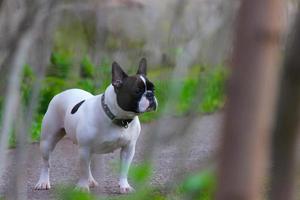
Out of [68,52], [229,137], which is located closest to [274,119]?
[229,137]

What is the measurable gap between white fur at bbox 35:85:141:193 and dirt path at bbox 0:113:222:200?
11 centimetres

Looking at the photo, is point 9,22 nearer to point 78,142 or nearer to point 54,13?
point 54,13

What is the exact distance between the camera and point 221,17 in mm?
2785

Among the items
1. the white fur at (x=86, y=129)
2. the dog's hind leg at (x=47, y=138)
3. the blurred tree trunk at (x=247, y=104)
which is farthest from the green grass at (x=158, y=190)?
the dog's hind leg at (x=47, y=138)

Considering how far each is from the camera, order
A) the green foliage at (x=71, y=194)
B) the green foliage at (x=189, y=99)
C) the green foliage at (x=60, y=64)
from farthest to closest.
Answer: the green foliage at (x=60, y=64) → the green foliage at (x=71, y=194) → the green foliage at (x=189, y=99)

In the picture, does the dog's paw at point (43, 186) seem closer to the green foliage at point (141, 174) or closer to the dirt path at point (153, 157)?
the dirt path at point (153, 157)

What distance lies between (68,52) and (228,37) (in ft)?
39.9

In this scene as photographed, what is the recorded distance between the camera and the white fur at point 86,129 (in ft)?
24.6

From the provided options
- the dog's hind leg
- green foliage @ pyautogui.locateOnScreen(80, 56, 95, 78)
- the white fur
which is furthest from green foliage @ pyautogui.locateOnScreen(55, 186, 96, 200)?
green foliage @ pyautogui.locateOnScreen(80, 56, 95, 78)

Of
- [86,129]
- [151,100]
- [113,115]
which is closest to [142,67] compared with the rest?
[151,100]

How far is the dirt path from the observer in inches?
91.0

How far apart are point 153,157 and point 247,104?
137 centimetres

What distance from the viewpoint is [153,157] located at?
2547 mm

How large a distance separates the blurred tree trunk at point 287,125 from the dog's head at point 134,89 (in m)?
6.09
